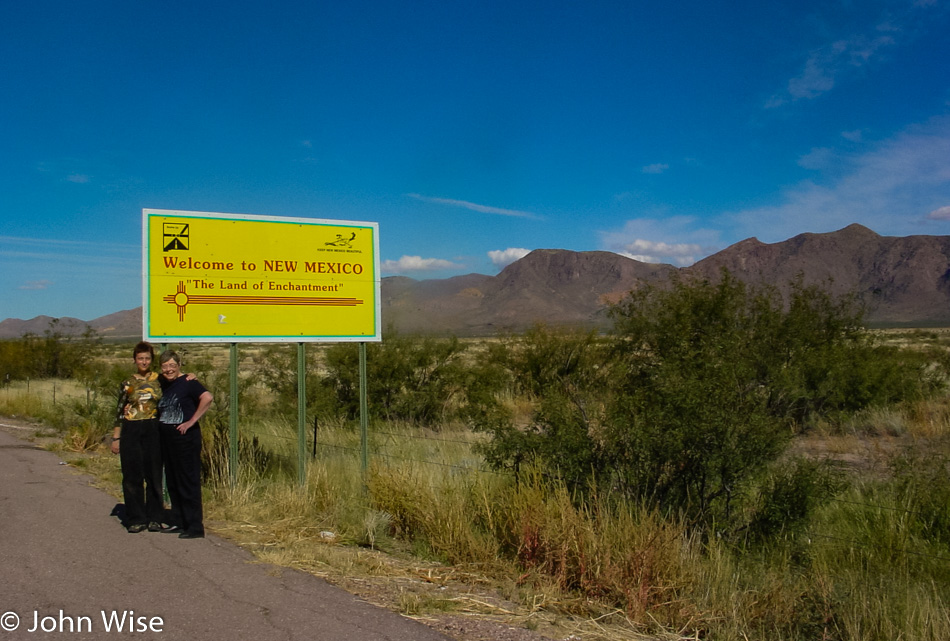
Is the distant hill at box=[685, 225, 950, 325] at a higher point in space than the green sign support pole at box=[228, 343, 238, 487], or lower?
higher

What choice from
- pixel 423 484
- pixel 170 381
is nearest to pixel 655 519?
pixel 423 484

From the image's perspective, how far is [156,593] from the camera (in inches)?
216

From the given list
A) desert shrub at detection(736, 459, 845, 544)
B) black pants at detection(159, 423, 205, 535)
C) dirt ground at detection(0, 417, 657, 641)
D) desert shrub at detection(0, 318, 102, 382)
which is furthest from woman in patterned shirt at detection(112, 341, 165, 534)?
desert shrub at detection(0, 318, 102, 382)

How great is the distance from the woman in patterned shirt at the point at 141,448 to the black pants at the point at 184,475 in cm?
11

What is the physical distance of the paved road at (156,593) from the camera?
4781 millimetres

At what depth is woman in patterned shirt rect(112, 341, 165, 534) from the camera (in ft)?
24.4

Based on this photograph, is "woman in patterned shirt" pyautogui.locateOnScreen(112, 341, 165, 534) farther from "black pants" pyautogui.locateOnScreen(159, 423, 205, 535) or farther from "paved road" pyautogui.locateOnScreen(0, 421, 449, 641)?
"paved road" pyautogui.locateOnScreen(0, 421, 449, 641)

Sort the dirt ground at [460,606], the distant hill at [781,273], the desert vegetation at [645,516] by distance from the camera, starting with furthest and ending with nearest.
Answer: the distant hill at [781,273]
the desert vegetation at [645,516]
the dirt ground at [460,606]

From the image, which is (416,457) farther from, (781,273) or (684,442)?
(781,273)

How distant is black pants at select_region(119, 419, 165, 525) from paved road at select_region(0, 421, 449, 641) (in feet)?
0.78

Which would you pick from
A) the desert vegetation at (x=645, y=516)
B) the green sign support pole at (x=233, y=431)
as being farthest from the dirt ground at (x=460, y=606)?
the green sign support pole at (x=233, y=431)

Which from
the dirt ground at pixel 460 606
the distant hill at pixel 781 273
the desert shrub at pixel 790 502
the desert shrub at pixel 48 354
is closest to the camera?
the dirt ground at pixel 460 606

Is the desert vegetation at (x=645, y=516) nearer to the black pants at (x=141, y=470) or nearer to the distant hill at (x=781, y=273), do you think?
the black pants at (x=141, y=470)

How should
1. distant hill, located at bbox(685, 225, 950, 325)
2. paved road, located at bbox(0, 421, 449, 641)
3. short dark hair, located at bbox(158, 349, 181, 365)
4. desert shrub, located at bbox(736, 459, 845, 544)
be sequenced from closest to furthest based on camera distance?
paved road, located at bbox(0, 421, 449, 641)
desert shrub, located at bbox(736, 459, 845, 544)
short dark hair, located at bbox(158, 349, 181, 365)
distant hill, located at bbox(685, 225, 950, 325)
